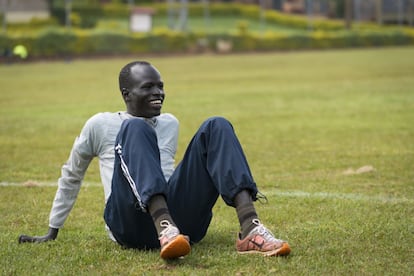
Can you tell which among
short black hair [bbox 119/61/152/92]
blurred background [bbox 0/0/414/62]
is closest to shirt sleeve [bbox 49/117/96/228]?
short black hair [bbox 119/61/152/92]

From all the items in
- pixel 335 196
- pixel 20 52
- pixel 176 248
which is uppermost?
pixel 176 248

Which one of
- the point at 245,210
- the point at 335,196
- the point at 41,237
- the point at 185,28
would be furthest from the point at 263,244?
the point at 185,28

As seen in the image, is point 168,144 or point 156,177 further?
point 168,144

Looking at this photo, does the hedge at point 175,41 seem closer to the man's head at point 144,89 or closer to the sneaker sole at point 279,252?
the man's head at point 144,89

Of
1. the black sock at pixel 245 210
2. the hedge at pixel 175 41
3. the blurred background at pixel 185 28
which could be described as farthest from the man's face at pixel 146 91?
the hedge at pixel 175 41

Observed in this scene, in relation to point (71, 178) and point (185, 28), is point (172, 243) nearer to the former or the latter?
point (71, 178)

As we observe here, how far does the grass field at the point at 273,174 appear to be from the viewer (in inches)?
204

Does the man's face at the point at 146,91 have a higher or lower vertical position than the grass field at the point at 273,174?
higher

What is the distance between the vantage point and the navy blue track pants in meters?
5.03

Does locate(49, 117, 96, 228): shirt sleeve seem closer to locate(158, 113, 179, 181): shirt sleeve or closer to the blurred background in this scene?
locate(158, 113, 179, 181): shirt sleeve

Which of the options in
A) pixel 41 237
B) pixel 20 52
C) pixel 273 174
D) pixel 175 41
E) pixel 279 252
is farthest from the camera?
pixel 175 41

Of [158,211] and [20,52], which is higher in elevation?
[158,211]

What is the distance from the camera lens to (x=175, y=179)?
17.6 feet

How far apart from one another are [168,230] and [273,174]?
455 centimetres
